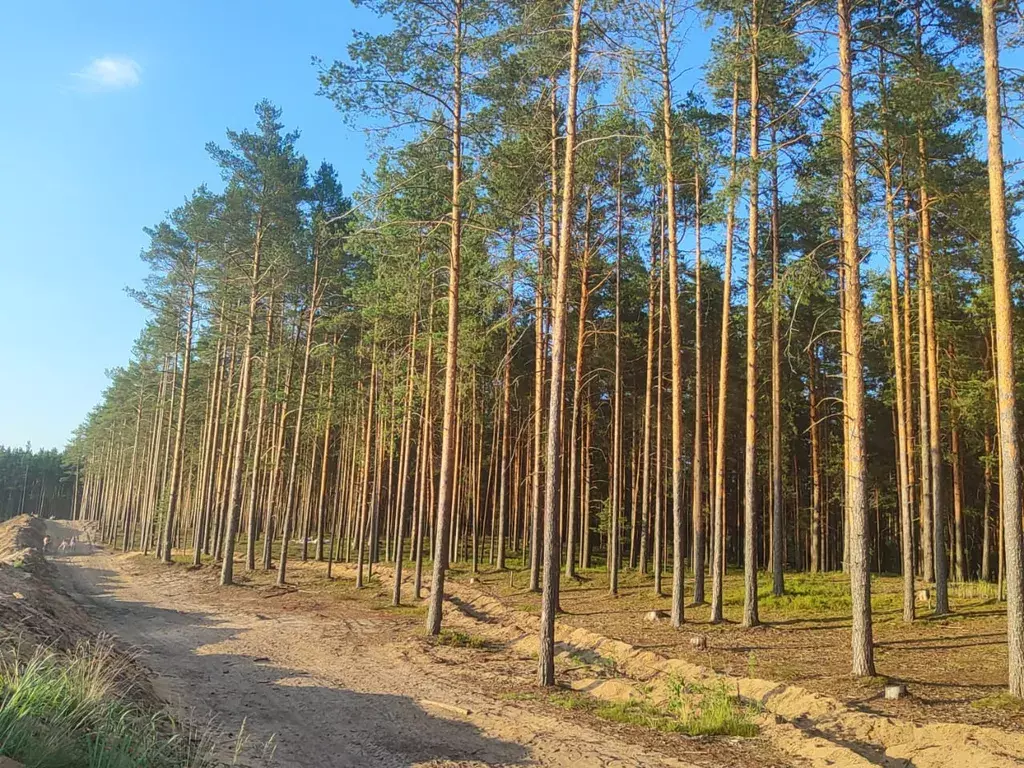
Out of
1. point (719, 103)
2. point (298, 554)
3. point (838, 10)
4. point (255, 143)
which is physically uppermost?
point (255, 143)

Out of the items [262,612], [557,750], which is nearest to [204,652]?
[262,612]

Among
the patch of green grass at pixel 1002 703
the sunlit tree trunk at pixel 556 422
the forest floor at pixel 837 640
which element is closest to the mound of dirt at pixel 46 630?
the sunlit tree trunk at pixel 556 422

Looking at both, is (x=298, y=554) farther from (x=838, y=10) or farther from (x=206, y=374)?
(x=838, y=10)

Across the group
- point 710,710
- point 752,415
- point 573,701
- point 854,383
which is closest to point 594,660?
point 573,701

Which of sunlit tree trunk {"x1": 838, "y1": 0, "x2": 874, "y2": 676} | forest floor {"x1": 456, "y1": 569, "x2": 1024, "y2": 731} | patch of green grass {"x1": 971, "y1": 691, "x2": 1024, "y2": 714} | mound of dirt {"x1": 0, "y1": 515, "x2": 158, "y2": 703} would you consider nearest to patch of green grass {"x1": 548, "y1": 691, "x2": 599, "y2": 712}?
forest floor {"x1": 456, "y1": 569, "x2": 1024, "y2": 731}

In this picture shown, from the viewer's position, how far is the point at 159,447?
40562 mm

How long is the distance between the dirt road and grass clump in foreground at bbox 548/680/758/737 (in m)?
0.39

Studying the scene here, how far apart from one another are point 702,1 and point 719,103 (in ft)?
8.85

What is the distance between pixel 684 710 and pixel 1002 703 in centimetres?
377

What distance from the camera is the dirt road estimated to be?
24.2 ft

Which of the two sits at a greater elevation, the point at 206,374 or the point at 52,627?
the point at 206,374

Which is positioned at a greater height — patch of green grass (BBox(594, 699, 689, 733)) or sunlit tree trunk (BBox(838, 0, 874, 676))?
sunlit tree trunk (BBox(838, 0, 874, 676))

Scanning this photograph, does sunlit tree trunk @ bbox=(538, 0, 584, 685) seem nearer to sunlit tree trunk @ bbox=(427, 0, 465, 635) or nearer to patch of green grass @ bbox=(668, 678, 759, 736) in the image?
patch of green grass @ bbox=(668, 678, 759, 736)

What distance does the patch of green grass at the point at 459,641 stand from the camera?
1395 cm
